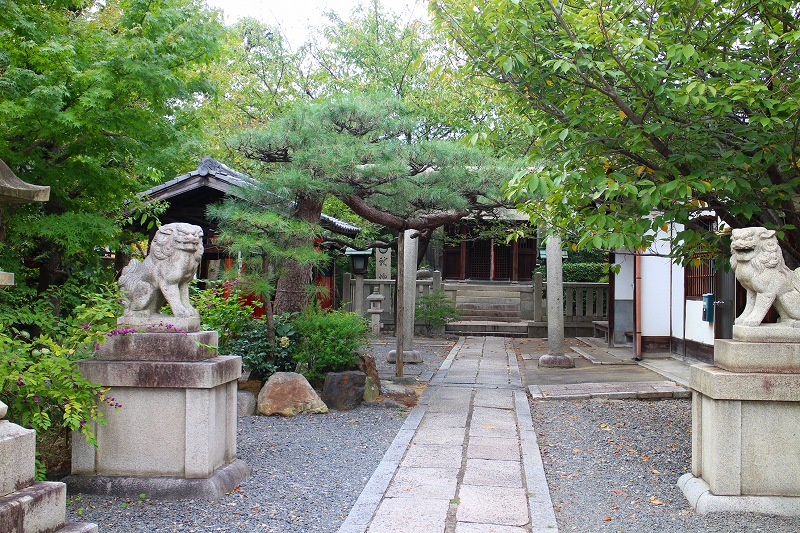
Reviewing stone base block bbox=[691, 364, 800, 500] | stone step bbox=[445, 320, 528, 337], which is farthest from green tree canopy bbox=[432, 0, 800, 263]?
stone step bbox=[445, 320, 528, 337]

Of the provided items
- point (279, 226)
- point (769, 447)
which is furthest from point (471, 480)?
point (279, 226)

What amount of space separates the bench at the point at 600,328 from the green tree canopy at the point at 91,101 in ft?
38.0

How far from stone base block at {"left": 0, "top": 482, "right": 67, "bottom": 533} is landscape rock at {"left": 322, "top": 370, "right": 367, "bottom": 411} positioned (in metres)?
5.27

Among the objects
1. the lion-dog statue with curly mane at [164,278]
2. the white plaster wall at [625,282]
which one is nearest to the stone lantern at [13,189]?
Answer: the lion-dog statue with curly mane at [164,278]

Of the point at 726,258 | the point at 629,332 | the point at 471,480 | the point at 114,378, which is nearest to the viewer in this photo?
the point at 114,378

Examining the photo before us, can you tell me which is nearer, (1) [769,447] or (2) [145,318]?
(1) [769,447]

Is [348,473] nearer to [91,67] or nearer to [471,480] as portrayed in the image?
[471,480]

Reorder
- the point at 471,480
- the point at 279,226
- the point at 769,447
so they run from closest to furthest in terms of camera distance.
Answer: the point at 769,447 → the point at 471,480 → the point at 279,226

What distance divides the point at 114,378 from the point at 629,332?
12.3m

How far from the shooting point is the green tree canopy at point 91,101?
6531 millimetres

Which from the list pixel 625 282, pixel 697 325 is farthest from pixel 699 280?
pixel 625 282

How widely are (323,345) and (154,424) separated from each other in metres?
3.82

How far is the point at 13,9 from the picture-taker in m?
6.58

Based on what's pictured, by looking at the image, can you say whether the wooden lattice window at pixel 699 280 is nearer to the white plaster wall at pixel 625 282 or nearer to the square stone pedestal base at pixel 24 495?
the white plaster wall at pixel 625 282
